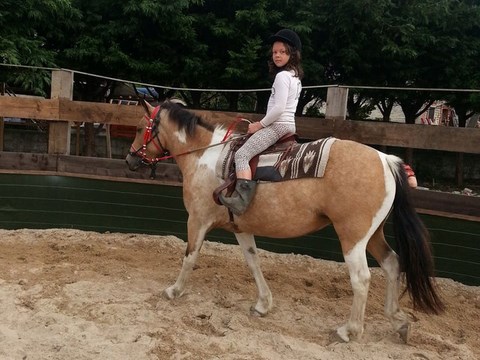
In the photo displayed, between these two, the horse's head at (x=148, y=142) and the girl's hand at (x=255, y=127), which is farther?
the horse's head at (x=148, y=142)

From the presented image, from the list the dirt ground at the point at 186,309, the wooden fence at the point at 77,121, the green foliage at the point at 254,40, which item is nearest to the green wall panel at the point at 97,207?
the wooden fence at the point at 77,121

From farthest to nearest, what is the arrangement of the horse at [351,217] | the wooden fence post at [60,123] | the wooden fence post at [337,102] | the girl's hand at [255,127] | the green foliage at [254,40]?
the green foliage at [254,40] → the wooden fence post at [60,123] → the wooden fence post at [337,102] → the girl's hand at [255,127] → the horse at [351,217]

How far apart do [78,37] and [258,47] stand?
12.2 ft

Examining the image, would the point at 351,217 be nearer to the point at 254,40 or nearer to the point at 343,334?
the point at 343,334

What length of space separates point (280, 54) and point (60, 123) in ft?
11.9

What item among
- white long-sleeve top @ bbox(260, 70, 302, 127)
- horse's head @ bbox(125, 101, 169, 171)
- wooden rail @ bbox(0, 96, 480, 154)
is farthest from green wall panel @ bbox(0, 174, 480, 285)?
white long-sleeve top @ bbox(260, 70, 302, 127)

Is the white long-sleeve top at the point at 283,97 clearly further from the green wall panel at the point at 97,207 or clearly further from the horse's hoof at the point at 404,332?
the green wall panel at the point at 97,207

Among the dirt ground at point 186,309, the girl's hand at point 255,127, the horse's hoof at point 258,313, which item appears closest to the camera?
the dirt ground at point 186,309

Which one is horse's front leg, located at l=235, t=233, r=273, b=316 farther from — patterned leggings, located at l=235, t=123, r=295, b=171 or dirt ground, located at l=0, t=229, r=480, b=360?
patterned leggings, located at l=235, t=123, r=295, b=171

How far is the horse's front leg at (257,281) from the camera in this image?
4.12 m

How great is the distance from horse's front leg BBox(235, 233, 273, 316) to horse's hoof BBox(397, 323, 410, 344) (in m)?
1.10

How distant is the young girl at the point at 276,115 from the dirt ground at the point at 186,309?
1.02 meters

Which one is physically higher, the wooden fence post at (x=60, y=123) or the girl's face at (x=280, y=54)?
the girl's face at (x=280, y=54)

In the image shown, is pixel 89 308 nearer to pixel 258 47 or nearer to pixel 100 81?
pixel 258 47
